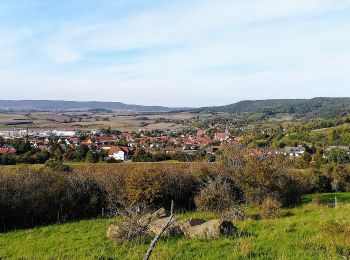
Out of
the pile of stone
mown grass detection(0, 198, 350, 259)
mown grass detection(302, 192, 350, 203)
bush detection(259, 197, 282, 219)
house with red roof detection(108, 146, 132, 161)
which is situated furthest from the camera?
house with red roof detection(108, 146, 132, 161)

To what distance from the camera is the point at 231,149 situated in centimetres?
3553

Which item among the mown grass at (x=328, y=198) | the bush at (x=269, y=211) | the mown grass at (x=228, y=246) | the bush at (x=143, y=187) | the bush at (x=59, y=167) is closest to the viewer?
the mown grass at (x=228, y=246)

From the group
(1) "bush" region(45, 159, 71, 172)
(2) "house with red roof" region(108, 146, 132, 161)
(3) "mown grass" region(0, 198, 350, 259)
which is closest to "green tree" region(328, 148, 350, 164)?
(2) "house with red roof" region(108, 146, 132, 161)

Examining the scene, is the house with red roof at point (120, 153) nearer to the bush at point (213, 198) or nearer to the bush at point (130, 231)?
the bush at point (213, 198)

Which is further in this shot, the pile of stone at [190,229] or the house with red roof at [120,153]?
the house with red roof at [120,153]

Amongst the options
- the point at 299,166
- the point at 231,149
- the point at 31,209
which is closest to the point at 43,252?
the point at 31,209

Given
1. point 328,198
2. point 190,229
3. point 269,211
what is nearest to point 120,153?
point 328,198

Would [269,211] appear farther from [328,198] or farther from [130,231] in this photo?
[328,198]

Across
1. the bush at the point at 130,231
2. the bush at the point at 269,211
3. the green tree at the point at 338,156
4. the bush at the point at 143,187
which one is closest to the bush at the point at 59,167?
the bush at the point at 143,187

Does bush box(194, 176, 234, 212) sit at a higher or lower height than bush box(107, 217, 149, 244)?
lower

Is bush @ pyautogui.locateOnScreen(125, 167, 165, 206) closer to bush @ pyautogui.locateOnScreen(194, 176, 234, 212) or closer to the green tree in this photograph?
bush @ pyautogui.locateOnScreen(194, 176, 234, 212)

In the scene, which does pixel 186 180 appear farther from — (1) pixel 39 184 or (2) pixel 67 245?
(2) pixel 67 245

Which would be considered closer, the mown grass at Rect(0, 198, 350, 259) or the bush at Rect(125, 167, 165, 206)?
the mown grass at Rect(0, 198, 350, 259)

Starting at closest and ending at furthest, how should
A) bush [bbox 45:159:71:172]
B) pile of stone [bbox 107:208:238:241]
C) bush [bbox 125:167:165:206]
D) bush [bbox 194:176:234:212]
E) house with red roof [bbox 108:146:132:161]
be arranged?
1. pile of stone [bbox 107:208:238:241]
2. bush [bbox 194:176:234:212]
3. bush [bbox 125:167:165:206]
4. bush [bbox 45:159:71:172]
5. house with red roof [bbox 108:146:132:161]
